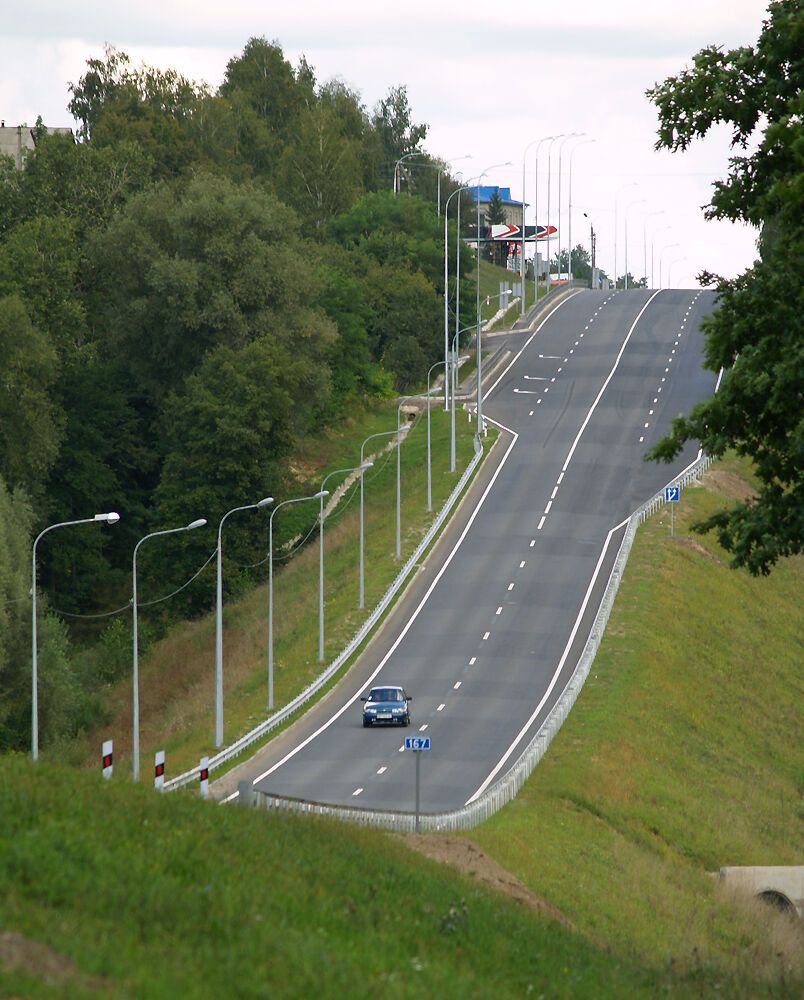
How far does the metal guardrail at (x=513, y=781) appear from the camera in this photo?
35.0 m

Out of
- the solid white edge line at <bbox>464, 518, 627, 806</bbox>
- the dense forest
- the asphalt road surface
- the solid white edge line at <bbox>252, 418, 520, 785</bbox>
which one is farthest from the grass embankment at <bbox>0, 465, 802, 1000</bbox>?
the dense forest

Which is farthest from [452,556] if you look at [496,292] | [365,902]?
[496,292]

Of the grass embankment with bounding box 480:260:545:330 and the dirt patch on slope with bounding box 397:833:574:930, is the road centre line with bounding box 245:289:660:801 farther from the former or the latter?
the dirt patch on slope with bounding box 397:833:574:930

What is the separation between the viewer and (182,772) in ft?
157

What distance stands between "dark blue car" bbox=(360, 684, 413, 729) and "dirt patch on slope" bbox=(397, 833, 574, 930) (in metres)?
20.8

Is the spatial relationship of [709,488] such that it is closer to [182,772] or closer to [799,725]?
[799,725]

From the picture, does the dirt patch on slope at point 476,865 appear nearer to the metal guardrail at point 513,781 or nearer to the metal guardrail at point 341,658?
the metal guardrail at point 513,781

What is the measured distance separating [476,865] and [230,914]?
1360 centimetres

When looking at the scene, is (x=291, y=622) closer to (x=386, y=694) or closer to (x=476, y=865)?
(x=386, y=694)

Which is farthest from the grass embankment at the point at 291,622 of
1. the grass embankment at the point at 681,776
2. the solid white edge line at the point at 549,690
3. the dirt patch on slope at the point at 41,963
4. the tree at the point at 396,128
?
the tree at the point at 396,128

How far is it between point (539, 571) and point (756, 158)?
149ft

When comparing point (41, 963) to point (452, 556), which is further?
point (452, 556)

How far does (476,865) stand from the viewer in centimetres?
2905

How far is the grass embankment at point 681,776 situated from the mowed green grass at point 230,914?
3.07m
